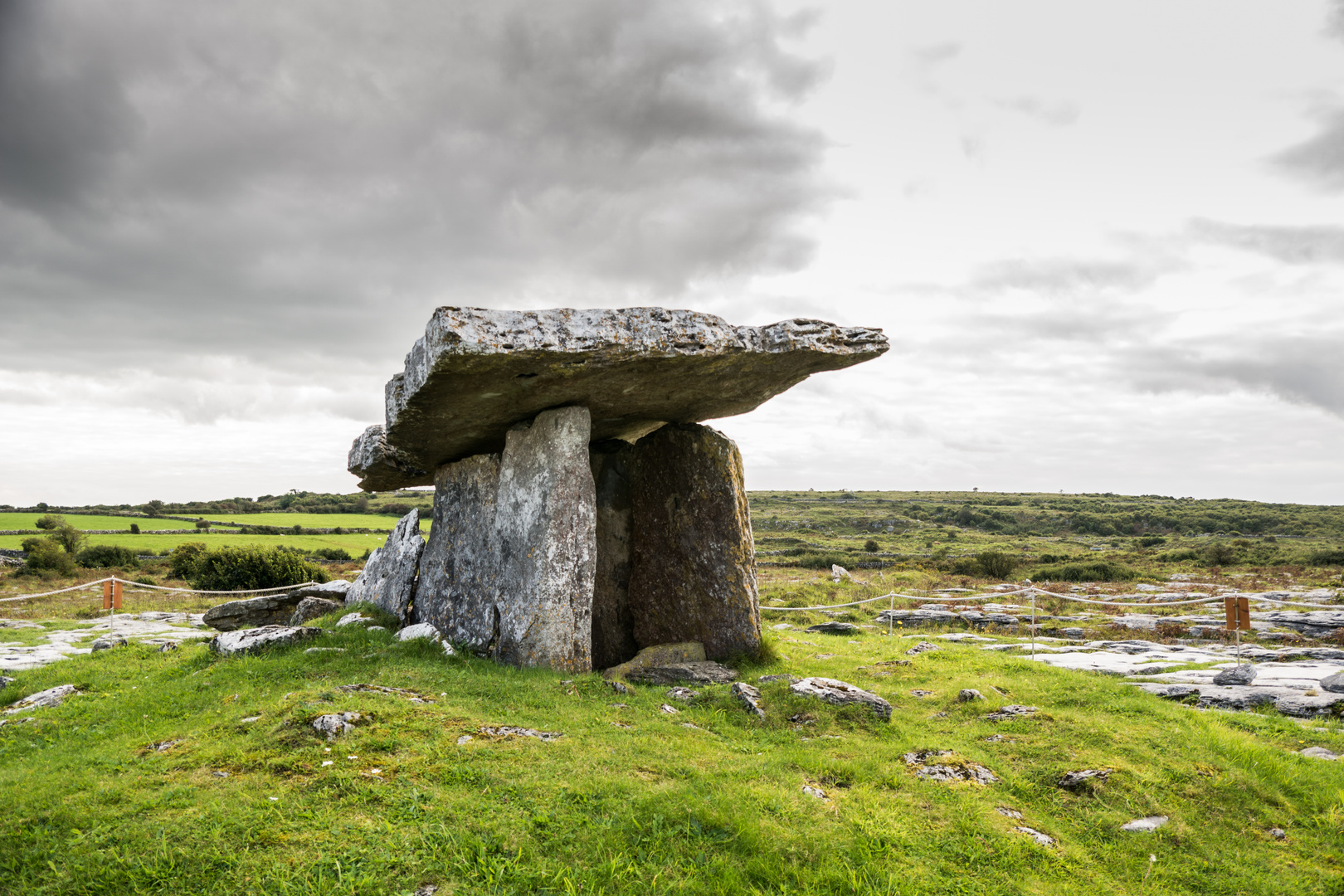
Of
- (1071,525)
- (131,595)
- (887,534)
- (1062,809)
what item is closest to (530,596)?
(1062,809)

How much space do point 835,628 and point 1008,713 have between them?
29.3 feet

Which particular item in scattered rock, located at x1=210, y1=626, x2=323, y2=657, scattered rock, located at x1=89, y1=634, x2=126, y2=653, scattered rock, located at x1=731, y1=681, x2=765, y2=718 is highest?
scattered rock, located at x1=210, y1=626, x2=323, y2=657

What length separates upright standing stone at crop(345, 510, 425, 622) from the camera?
515 inches

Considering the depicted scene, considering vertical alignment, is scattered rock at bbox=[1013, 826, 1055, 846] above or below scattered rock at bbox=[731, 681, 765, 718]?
below

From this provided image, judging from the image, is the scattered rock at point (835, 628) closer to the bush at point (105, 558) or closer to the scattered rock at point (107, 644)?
the scattered rock at point (107, 644)

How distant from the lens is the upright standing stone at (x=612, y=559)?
12.2 m

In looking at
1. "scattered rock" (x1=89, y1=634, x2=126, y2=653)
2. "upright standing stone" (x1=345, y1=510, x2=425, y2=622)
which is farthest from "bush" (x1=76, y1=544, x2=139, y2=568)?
"upright standing stone" (x1=345, y1=510, x2=425, y2=622)

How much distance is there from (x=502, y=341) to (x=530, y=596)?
3605mm

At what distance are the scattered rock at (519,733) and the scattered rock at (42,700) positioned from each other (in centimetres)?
562

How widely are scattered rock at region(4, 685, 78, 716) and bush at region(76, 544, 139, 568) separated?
25984 mm

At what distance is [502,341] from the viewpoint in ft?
27.1

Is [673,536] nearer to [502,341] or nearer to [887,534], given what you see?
[502,341]

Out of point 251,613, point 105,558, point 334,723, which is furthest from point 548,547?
point 105,558

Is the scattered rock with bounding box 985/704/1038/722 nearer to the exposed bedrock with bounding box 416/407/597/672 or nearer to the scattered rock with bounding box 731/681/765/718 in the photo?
the scattered rock with bounding box 731/681/765/718
